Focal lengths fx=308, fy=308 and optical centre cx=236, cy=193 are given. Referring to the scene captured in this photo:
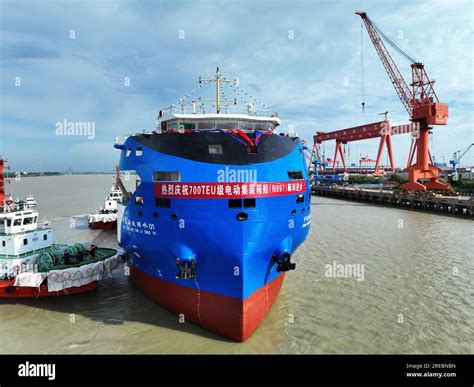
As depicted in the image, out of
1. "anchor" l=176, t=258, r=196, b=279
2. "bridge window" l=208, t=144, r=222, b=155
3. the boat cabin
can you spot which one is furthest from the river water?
the boat cabin

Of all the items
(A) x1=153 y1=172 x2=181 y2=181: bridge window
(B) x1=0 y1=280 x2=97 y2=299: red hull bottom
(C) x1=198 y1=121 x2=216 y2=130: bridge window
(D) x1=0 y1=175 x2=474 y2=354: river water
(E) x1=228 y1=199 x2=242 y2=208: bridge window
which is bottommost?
(D) x1=0 y1=175 x2=474 y2=354: river water

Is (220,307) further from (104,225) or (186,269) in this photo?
(104,225)

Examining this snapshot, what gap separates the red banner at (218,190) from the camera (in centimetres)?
889

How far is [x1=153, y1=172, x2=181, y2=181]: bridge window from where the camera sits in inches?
370

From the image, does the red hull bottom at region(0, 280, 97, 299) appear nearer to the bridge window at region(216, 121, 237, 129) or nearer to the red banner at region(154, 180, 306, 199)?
the red banner at region(154, 180, 306, 199)

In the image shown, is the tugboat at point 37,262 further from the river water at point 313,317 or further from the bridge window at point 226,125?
the bridge window at point 226,125

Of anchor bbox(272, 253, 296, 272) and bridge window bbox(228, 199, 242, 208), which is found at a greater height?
bridge window bbox(228, 199, 242, 208)

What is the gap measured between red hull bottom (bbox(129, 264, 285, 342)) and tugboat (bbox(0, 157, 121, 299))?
3621 millimetres

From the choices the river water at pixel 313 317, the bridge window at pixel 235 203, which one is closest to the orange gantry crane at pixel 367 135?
the river water at pixel 313 317

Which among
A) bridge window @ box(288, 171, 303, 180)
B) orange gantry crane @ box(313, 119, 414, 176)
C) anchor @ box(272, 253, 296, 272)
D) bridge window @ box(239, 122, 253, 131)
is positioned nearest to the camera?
anchor @ box(272, 253, 296, 272)
